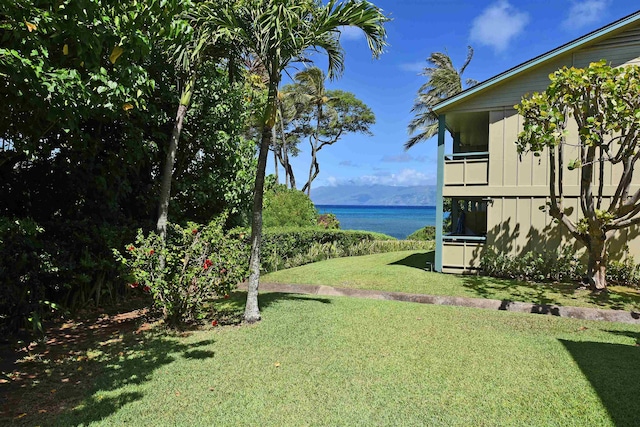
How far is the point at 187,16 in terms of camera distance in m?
5.68

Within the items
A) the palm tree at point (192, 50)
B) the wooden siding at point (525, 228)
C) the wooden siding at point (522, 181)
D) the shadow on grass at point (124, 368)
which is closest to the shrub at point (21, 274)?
the shadow on grass at point (124, 368)

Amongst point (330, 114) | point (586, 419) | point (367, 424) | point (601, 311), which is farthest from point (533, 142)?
point (330, 114)

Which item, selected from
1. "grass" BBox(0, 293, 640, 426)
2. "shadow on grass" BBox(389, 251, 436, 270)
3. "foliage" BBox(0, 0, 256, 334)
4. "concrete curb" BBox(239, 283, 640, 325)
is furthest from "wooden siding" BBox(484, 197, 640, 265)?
"foliage" BBox(0, 0, 256, 334)

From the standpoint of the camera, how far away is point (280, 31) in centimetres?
505

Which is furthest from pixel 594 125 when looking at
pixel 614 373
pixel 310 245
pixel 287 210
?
pixel 287 210

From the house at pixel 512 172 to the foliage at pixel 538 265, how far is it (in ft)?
0.83

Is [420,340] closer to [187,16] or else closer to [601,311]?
[601,311]

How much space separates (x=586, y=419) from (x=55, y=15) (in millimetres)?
5862

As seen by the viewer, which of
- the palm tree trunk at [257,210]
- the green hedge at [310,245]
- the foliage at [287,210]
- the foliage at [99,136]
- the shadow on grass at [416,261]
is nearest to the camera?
the foliage at [99,136]

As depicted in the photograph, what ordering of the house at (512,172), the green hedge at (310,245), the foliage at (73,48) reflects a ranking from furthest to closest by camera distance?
the green hedge at (310,245), the house at (512,172), the foliage at (73,48)

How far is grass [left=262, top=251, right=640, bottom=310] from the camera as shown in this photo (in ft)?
25.2

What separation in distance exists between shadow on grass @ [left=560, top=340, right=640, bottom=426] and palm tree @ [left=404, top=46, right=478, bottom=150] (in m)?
23.0

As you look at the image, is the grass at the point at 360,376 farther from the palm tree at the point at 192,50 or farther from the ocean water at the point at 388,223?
the ocean water at the point at 388,223

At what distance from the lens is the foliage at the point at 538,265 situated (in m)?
9.46
